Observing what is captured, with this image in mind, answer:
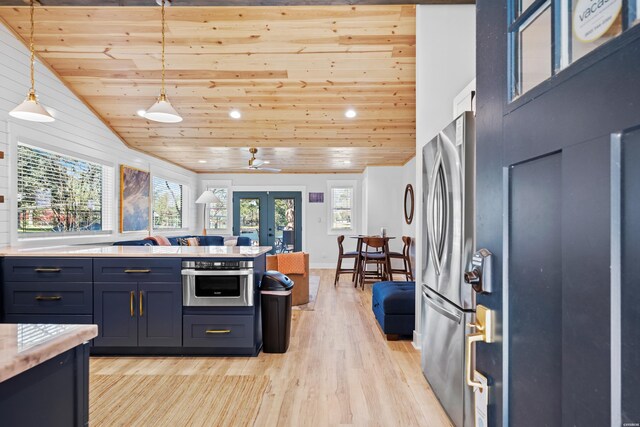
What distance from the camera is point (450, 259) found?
1946 mm

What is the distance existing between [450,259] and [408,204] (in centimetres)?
538

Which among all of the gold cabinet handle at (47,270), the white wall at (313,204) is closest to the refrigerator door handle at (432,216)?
the gold cabinet handle at (47,270)

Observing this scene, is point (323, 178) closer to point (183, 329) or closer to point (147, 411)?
point (183, 329)

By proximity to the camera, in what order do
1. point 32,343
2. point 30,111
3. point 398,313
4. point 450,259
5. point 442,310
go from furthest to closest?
point 398,313
point 30,111
point 442,310
point 450,259
point 32,343

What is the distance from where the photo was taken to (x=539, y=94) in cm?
65

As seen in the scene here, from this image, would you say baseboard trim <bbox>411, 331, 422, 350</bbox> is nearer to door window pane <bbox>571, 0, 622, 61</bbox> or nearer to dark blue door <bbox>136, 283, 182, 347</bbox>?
dark blue door <bbox>136, 283, 182, 347</bbox>

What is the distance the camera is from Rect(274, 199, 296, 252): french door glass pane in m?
8.73

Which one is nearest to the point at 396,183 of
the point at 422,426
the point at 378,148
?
the point at 378,148

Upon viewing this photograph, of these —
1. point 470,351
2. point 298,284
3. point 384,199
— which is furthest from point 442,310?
point 384,199

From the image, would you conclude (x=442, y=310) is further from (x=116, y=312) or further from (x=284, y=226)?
(x=284, y=226)

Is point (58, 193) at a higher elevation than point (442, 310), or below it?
higher

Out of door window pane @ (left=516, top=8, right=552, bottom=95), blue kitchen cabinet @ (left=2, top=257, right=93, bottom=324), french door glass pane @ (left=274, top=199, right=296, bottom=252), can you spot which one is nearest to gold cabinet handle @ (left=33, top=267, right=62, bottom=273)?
blue kitchen cabinet @ (left=2, top=257, right=93, bottom=324)

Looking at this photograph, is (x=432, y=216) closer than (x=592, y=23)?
No

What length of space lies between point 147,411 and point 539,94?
2.64 m
